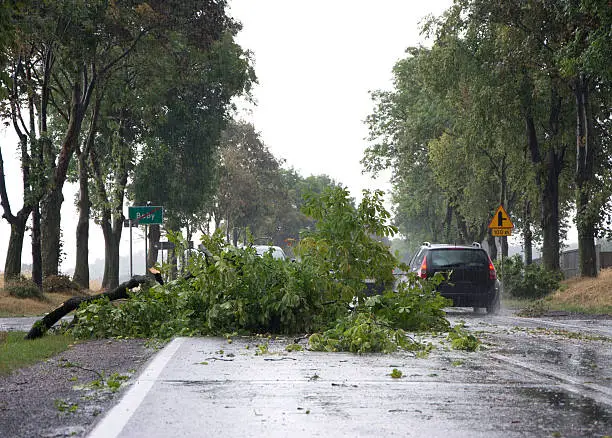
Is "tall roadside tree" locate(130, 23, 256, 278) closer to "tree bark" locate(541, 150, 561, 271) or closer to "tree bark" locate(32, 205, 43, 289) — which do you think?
"tree bark" locate(32, 205, 43, 289)

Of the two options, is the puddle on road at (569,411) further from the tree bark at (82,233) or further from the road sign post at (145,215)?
the tree bark at (82,233)

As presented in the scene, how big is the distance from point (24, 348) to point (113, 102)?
89.3 ft

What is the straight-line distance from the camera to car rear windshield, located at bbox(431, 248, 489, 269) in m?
23.0

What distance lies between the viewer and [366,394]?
26.0ft

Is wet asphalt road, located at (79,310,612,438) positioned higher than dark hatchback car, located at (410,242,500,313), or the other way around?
dark hatchback car, located at (410,242,500,313)

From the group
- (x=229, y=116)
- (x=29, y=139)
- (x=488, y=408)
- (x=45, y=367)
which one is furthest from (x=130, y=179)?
(x=488, y=408)

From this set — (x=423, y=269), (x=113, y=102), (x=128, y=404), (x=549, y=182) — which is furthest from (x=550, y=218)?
(x=128, y=404)

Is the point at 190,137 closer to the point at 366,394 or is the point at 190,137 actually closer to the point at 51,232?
the point at 51,232

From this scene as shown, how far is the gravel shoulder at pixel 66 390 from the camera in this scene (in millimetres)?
6488

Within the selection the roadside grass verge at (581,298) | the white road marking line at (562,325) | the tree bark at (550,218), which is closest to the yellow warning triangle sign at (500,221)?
the roadside grass verge at (581,298)

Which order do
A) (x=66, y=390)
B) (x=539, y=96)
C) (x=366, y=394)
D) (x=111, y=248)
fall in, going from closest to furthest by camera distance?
1. (x=366, y=394)
2. (x=66, y=390)
3. (x=539, y=96)
4. (x=111, y=248)

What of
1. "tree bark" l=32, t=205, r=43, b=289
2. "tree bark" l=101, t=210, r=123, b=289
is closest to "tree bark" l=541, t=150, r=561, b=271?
"tree bark" l=32, t=205, r=43, b=289

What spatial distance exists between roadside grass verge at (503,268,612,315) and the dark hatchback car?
8.09 ft

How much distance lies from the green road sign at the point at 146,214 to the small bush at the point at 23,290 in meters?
4.61
